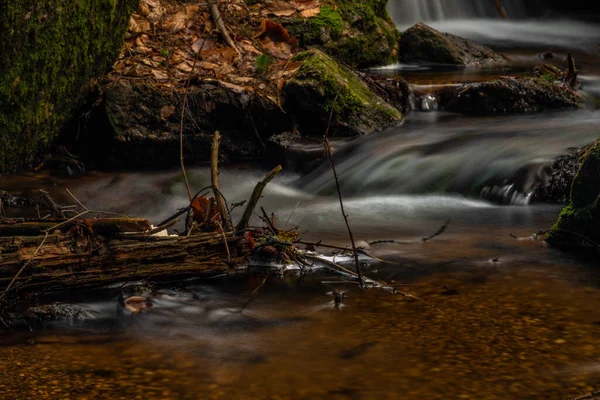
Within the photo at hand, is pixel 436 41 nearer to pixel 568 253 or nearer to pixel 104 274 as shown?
pixel 568 253

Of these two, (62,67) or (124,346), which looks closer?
(124,346)

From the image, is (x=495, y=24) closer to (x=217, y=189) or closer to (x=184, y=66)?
(x=184, y=66)

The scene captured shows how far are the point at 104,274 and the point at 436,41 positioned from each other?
7.76m

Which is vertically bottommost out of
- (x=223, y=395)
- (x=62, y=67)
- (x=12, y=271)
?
(x=223, y=395)

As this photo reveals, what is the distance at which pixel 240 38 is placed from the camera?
8609 millimetres

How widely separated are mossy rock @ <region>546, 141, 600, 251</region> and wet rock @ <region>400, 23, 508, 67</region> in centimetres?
598

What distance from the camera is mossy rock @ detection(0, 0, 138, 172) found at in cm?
614

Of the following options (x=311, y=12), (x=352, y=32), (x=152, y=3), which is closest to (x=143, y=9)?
(x=152, y=3)

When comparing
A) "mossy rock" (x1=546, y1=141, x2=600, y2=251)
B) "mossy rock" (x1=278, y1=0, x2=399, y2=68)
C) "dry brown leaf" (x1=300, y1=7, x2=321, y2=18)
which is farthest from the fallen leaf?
"mossy rock" (x1=546, y1=141, x2=600, y2=251)

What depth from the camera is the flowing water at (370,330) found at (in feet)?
10.0

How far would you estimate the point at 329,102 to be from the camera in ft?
24.9

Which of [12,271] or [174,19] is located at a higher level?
[174,19]

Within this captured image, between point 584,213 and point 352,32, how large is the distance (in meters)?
5.62

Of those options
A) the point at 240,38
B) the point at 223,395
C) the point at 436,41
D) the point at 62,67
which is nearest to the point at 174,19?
the point at 240,38
